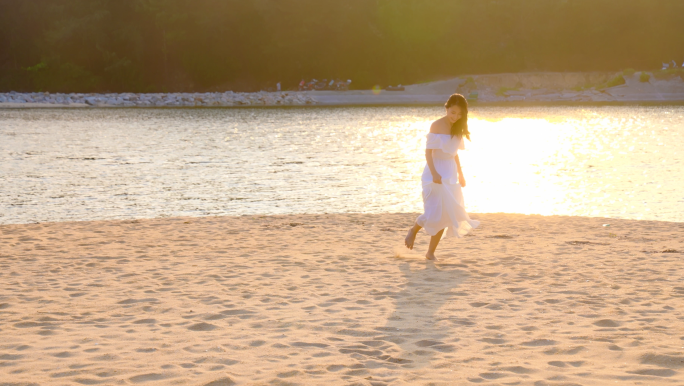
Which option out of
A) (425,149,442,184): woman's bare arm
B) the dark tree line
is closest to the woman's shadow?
(425,149,442,184): woman's bare arm

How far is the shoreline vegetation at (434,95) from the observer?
207 feet

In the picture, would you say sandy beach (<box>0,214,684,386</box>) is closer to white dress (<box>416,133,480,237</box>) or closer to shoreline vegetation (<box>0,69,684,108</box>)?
white dress (<box>416,133,480,237</box>)

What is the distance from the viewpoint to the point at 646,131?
102 ft

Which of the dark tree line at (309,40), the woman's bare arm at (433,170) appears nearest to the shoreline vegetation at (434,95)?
the dark tree line at (309,40)

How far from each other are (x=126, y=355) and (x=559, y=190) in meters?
12.4

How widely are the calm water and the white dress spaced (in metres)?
5.33

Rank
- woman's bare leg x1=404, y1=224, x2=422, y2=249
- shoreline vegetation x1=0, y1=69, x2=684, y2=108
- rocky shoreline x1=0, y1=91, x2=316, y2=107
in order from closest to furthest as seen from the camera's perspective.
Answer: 1. woman's bare leg x1=404, y1=224, x2=422, y2=249
2. rocky shoreline x1=0, y1=91, x2=316, y2=107
3. shoreline vegetation x1=0, y1=69, x2=684, y2=108

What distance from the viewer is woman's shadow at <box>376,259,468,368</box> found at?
4691mm

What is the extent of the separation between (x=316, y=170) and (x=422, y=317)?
13.8m

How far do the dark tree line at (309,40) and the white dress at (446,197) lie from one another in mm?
67375

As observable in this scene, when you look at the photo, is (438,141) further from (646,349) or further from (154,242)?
(154,242)

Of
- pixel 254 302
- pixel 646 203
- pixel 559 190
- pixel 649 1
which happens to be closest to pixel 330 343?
pixel 254 302

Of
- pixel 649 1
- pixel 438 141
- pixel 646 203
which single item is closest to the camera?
pixel 438 141

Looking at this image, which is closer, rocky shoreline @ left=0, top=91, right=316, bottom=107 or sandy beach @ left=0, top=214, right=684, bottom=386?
sandy beach @ left=0, top=214, right=684, bottom=386
